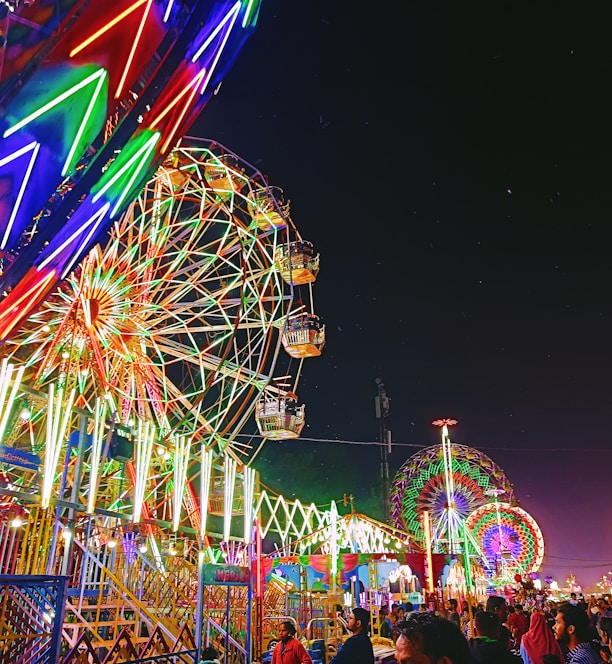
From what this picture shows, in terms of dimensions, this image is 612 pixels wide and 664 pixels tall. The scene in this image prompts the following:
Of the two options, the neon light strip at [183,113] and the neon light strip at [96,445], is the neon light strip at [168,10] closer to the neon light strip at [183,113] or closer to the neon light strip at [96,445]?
the neon light strip at [183,113]

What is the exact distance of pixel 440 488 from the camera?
120 feet

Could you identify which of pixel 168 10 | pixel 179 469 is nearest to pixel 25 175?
pixel 168 10

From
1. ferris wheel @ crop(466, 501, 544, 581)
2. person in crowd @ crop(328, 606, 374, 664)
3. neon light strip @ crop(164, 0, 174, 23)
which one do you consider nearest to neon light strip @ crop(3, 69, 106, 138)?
neon light strip @ crop(164, 0, 174, 23)

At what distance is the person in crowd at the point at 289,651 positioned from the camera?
22.5 ft

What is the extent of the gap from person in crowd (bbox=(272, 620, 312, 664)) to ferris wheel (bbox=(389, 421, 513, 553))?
30.0 metres

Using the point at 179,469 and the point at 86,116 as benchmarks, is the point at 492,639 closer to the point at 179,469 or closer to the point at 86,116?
the point at 86,116

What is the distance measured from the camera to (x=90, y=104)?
604 centimetres

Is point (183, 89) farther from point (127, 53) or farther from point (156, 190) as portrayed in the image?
point (156, 190)

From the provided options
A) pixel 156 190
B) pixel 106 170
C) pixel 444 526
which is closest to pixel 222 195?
pixel 156 190

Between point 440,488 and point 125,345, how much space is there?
2674 centimetres

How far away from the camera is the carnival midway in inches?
223

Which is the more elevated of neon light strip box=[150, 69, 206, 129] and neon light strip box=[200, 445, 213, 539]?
neon light strip box=[150, 69, 206, 129]

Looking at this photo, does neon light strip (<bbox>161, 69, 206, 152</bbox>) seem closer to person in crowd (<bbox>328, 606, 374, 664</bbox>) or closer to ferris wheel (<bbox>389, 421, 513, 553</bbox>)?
person in crowd (<bbox>328, 606, 374, 664</bbox>)

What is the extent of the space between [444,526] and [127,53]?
35.3 meters
